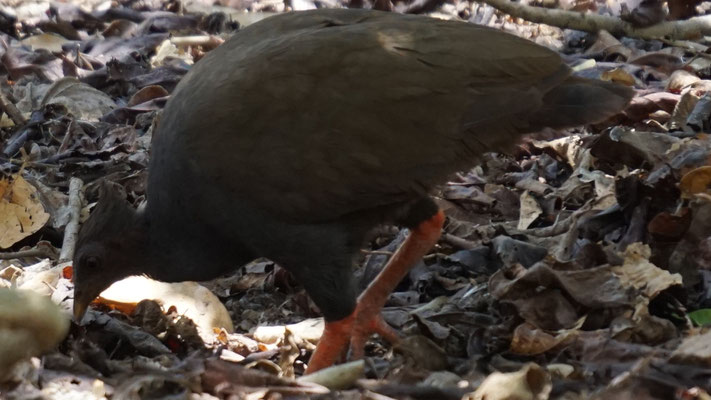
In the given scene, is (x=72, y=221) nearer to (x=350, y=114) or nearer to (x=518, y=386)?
(x=350, y=114)

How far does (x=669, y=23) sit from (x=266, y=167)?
15.2 ft

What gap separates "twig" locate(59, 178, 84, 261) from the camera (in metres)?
5.76

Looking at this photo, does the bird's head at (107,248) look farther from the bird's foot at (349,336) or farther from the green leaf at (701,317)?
the green leaf at (701,317)

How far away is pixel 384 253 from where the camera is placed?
18.2 feet

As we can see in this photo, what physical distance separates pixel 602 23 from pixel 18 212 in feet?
14.5

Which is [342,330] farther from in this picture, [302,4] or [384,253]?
[302,4]

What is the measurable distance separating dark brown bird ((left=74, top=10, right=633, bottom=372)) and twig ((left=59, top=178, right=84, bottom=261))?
4.12 feet

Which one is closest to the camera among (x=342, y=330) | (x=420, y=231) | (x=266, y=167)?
(x=266, y=167)

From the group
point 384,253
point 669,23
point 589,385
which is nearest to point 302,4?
point 669,23

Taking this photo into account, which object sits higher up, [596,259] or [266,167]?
[266,167]

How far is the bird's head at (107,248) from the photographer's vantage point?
4.80m

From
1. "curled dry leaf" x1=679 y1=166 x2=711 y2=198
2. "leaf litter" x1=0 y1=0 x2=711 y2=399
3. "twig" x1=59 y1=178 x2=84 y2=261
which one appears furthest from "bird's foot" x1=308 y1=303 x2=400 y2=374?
"twig" x1=59 y1=178 x2=84 y2=261

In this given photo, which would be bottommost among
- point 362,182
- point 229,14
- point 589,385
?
point 229,14

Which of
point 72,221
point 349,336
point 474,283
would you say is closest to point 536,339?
point 349,336
